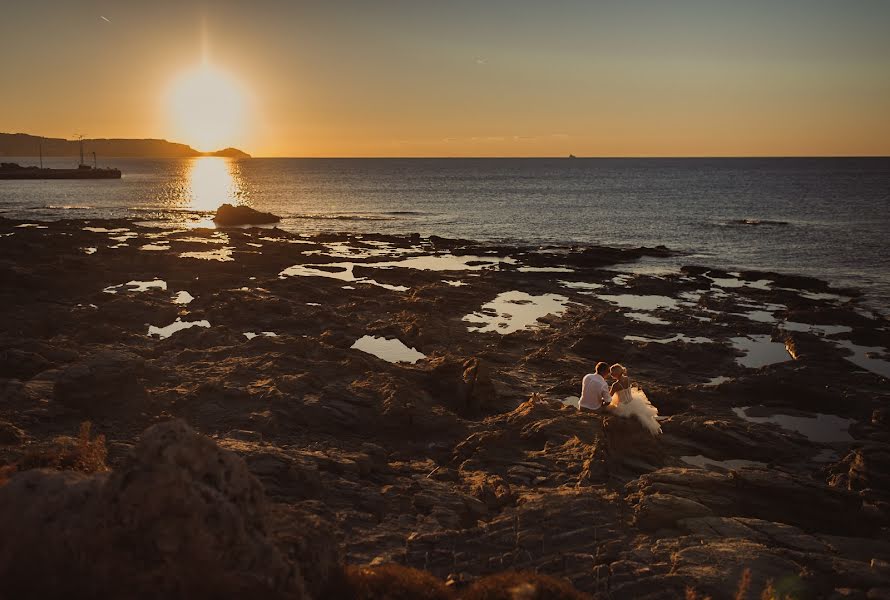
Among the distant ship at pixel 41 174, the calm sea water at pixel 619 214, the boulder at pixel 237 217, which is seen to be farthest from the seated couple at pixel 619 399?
the distant ship at pixel 41 174

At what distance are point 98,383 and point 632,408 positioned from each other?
1399 centimetres

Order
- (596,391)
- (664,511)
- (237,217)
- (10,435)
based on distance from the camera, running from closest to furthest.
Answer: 1. (664,511)
2. (10,435)
3. (596,391)
4. (237,217)

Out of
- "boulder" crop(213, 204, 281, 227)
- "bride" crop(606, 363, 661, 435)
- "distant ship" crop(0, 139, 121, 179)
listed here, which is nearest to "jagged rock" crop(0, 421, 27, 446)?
"bride" crop(606, 363, 661, 435)

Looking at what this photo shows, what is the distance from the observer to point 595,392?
16.9m

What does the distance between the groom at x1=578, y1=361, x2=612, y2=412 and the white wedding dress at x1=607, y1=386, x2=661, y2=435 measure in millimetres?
436

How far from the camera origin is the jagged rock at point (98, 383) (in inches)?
680

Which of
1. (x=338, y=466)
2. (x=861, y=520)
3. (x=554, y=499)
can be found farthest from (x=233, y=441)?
(x=861, y=520)

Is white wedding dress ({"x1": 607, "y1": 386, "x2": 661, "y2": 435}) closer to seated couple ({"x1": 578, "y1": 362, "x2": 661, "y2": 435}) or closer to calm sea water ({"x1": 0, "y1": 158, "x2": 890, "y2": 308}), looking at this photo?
seated couple ({"x1": 578, "y1": 362, "x2": 661, "y2": 435})

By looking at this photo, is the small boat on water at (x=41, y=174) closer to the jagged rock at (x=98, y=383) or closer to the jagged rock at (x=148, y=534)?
the jagged rock at (x=98, y=383)

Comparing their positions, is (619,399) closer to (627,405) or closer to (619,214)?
(627,405)

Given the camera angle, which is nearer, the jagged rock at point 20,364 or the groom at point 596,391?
the groom at point 596,391

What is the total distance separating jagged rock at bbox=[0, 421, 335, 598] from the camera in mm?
6547

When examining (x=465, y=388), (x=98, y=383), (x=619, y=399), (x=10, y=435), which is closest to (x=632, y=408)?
(x=619, y=399)

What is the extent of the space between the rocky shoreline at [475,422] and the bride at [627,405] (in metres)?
0.27
